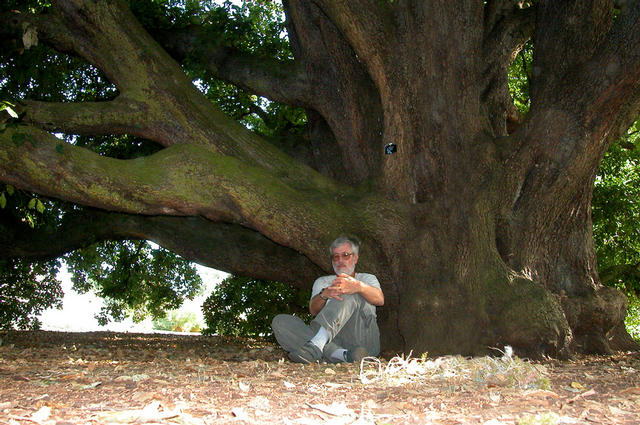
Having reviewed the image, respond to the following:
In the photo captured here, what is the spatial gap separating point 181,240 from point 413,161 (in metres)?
3.25

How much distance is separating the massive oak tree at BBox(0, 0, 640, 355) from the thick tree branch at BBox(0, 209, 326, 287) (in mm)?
1377

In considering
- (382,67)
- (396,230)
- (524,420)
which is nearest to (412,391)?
(524,420)

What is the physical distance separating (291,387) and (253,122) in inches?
323

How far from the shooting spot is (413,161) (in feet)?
18.6

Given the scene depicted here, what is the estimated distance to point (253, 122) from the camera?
10695 mm

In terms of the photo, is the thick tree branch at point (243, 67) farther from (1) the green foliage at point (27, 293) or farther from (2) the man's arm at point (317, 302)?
(1) the green foliage at point (27, 293)

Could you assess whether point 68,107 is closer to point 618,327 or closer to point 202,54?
point 202,54

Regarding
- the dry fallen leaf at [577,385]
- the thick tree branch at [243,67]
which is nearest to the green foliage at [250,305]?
the thick tree branch at [243,67]

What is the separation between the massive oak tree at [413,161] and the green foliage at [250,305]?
3817mm

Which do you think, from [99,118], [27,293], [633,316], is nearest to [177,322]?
[27,293]

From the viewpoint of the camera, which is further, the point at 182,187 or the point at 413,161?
the point at 413,161

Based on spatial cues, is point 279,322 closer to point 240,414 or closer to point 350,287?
point 350,287

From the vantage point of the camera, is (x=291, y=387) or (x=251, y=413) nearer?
(x=251, y=413)

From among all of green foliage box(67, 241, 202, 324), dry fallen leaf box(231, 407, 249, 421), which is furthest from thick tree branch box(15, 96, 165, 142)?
green foliage box(67, 241, 202, 324)
